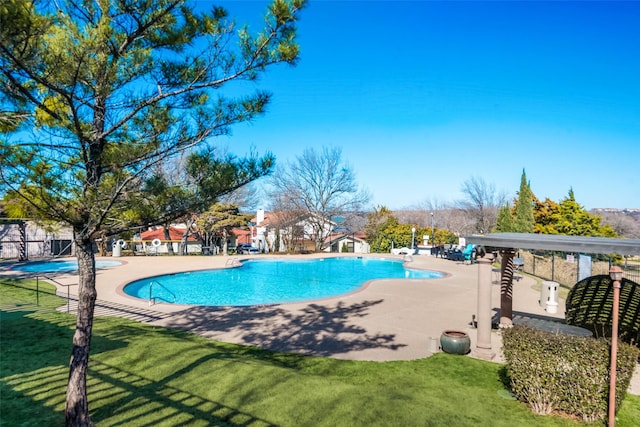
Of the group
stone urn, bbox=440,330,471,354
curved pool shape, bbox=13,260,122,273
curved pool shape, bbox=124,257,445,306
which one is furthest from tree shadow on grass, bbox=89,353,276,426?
curved pool shape, bbox=13,260,122,273

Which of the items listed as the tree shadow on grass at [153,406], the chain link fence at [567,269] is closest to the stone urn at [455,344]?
the tree shadow on grass at [153,406]

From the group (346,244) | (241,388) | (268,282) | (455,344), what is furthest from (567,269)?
(346,244)

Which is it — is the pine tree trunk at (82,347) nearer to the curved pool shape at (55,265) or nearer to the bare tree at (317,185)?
the curved pool shape at (55,265)

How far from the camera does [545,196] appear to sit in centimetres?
3219

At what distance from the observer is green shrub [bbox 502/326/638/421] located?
5012mm

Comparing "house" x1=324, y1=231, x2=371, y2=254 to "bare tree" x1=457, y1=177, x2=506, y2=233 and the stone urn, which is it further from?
the stone urn

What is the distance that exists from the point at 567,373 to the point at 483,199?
42374 millimetres

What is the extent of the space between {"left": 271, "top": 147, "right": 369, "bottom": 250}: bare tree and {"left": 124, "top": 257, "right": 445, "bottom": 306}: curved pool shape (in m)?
9.50

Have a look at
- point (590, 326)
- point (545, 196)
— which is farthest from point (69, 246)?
point (545, 196)

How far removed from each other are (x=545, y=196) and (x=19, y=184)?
35617 millimetres

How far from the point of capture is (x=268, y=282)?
19.8 metres

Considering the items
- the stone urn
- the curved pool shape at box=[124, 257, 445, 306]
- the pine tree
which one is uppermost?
the pine tree

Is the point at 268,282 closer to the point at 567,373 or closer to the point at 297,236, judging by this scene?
the point at 567,373

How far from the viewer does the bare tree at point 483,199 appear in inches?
1721
